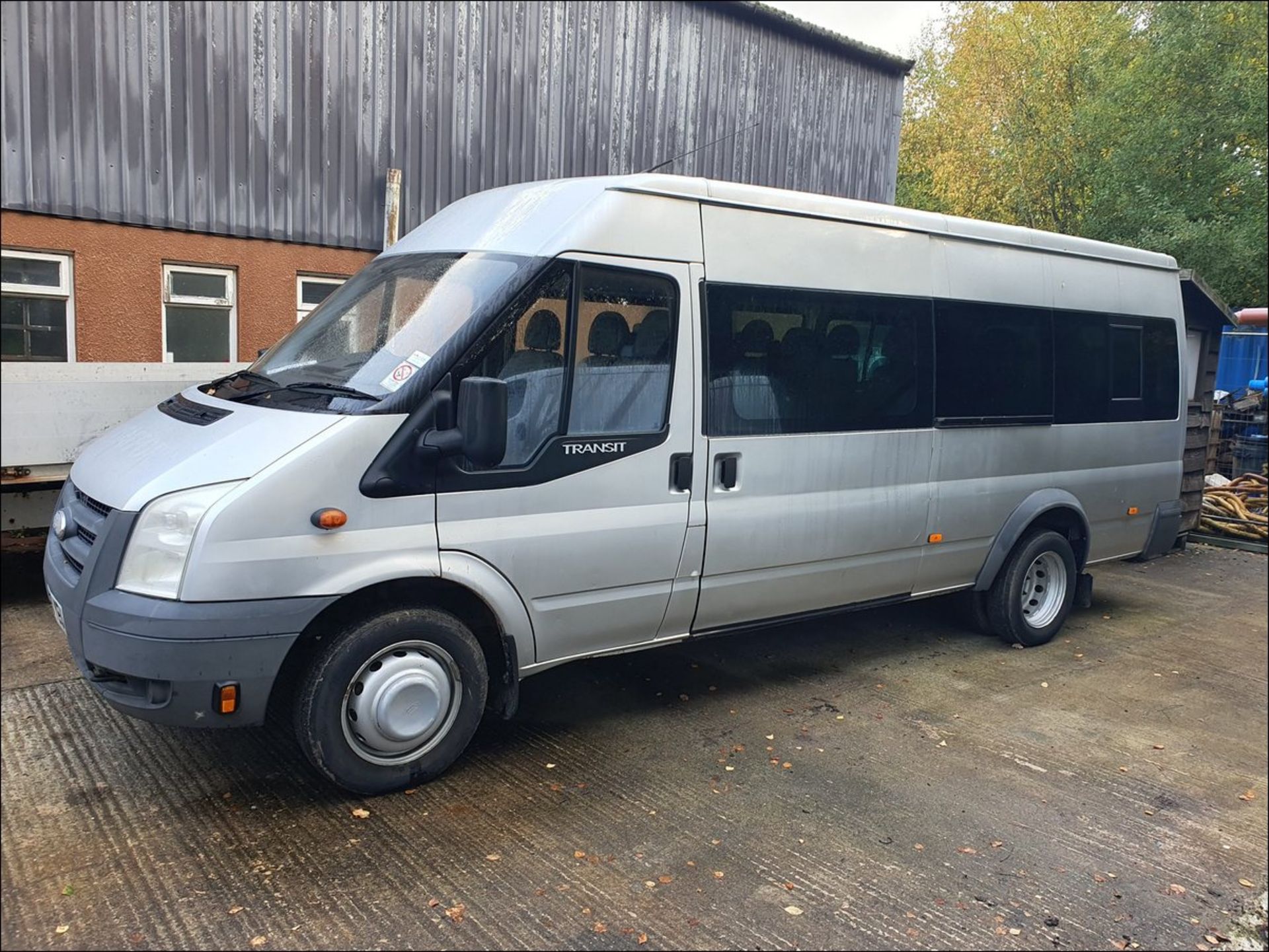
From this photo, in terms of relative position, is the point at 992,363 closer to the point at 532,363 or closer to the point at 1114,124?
the point at 532,363

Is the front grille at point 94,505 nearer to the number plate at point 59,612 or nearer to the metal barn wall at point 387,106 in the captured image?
the number plate at point 59,612

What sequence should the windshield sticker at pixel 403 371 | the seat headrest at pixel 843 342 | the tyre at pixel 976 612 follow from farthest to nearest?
the tyre at pixel 976 612 → the seat headrest at pixel 843 342 → the windshield sticker at pixel 403 371

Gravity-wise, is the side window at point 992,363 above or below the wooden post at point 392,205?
below

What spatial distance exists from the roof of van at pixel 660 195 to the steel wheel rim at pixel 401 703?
1.81 meters

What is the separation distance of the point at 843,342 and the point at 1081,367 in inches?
91.2

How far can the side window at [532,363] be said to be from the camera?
4020mm

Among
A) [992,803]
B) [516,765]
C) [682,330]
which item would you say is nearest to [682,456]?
[682,330]

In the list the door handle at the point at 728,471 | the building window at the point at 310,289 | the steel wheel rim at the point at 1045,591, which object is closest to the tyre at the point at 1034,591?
the steel wheel rim at the point at 1045,591

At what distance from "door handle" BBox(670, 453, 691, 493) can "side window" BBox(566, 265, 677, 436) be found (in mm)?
175

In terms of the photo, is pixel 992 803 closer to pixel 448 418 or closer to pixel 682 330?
pixel 682 330

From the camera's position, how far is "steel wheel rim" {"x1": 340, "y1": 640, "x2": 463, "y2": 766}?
3.80 meters

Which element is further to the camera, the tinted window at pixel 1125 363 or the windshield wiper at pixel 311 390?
the tinted window at pixel 1125 363

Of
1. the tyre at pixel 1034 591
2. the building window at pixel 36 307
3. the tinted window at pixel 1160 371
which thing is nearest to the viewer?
the tyre at pixel 1034 591

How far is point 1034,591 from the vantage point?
6707 mm
